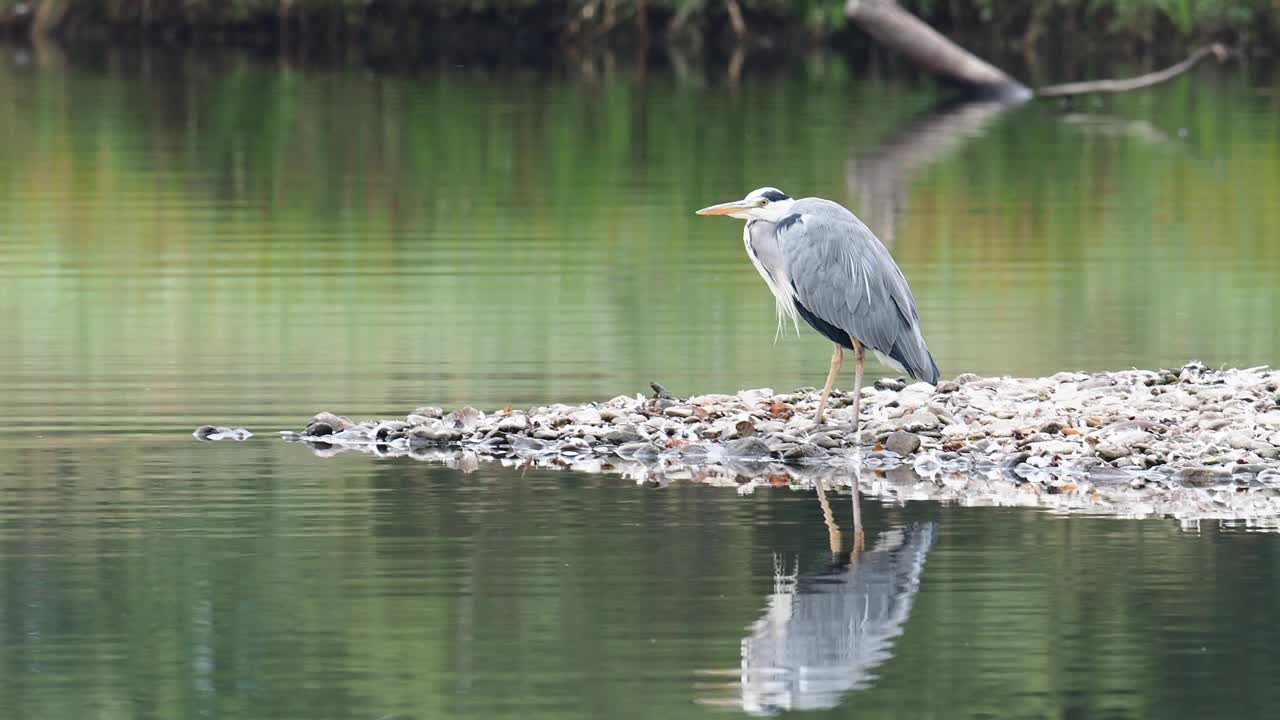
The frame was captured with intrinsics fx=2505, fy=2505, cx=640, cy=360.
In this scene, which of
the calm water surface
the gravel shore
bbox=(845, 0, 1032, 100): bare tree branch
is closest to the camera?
the calm water surface

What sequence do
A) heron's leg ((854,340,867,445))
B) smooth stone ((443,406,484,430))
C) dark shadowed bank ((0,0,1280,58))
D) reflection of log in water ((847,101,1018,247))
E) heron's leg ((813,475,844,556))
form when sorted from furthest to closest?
1. dark shadowed bank ((0,0,1280,58))
2. reflection of log in water ((847,101,1018,247))
3. smooth stone ((443,406,484,430))
4. heron's leg ((854,340,867,445))
5. heron's leg ((813,475,844,556))

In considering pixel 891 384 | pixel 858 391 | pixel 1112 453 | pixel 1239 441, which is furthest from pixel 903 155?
pixel 1112 453

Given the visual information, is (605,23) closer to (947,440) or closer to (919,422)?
(919,422)

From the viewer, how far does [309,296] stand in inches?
811

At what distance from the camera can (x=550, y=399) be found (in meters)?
15.4

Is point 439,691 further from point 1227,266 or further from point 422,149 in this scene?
point 422,149

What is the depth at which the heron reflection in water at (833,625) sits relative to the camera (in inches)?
335

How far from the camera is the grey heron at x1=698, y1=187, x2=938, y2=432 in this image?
1367 cm

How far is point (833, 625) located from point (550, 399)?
20.3 ft

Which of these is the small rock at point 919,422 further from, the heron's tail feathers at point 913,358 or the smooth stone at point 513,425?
the smooth stone at point 513,425

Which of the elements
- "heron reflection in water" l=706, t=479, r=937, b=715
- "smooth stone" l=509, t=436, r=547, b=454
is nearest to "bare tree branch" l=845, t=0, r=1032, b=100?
"smooth stone" l=509, t=436, r=547, b=454

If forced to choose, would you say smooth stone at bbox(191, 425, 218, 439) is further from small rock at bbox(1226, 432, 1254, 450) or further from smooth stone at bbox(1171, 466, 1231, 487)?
small rock at bbox(1226, 432, 1254, 450)

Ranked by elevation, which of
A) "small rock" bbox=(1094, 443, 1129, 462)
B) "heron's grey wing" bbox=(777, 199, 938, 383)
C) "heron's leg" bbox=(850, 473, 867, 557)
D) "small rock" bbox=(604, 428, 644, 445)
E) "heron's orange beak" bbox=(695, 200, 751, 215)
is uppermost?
"heron's orange beak" bbox=(695, 200, 751, 215)

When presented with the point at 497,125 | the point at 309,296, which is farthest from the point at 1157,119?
the point at 309,296
